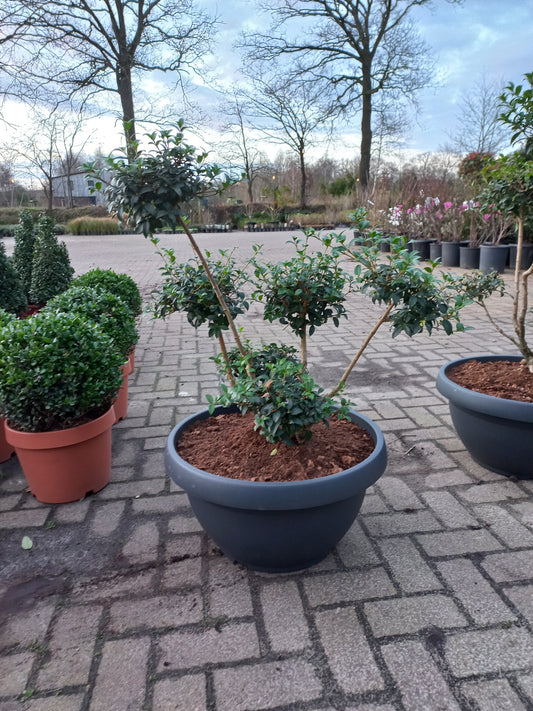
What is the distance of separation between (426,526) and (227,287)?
1534mm

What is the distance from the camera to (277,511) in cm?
182

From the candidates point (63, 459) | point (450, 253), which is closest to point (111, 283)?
point (63, 459)

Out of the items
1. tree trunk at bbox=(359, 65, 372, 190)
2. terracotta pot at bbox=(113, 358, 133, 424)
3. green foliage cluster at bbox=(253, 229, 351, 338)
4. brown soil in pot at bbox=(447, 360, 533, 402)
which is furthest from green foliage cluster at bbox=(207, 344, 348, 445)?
tree trunk at bbox=(359, 65, 372, 190)

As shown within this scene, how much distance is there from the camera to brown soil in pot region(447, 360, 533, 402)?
9.09ft

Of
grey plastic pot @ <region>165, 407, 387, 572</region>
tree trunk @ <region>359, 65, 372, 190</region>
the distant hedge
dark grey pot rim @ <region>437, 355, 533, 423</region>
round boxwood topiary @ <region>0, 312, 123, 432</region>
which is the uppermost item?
tree trunk @ <region>359, 65, 372, 190</region>

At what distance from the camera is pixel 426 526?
7.79 feet

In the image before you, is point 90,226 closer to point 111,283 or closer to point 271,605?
point 111,283

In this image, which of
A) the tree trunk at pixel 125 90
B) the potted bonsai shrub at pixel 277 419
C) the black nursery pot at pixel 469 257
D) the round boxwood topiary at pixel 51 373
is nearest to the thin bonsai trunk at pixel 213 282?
the potted bonsai shrub at pixel 277 419

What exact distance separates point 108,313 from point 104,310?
1.4 inches

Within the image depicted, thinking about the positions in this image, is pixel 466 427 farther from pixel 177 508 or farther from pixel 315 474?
pixel 177 508

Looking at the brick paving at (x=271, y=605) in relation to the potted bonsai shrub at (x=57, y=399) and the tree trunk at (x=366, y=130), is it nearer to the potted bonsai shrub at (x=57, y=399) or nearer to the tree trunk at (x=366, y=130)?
the potted bonsai shrub at (x=57, y=399)

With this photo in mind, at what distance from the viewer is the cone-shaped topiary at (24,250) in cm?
677

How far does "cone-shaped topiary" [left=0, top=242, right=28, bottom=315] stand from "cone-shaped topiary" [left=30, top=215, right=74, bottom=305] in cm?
53

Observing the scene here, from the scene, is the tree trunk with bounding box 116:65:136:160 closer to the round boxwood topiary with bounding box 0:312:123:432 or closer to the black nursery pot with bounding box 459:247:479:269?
the black nursery pot with bounding box 459:247:479:269
